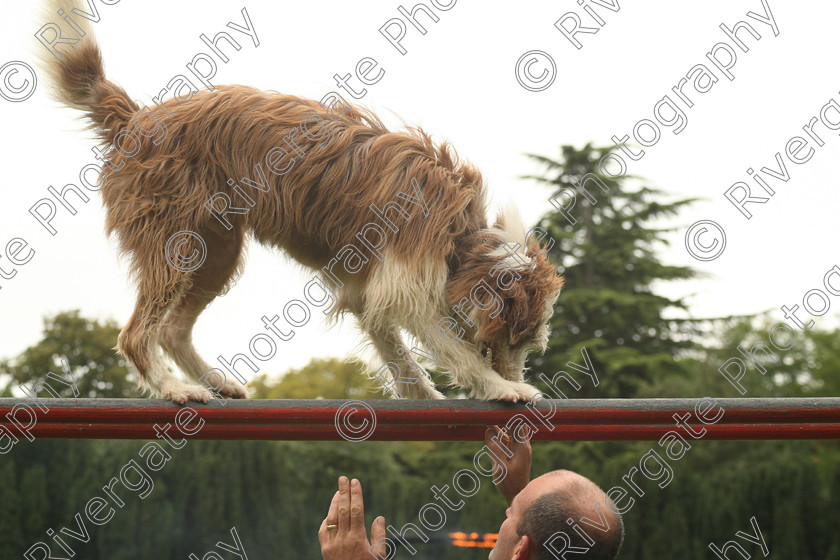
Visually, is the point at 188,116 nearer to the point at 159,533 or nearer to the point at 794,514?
the point at 159,533

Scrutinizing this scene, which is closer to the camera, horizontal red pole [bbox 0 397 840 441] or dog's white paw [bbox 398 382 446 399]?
horizontal red pole [bbox 0 397 840 441]

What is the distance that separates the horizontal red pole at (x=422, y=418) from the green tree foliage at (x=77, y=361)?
839 cm

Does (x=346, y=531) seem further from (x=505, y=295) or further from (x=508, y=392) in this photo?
(x=505, y=295)

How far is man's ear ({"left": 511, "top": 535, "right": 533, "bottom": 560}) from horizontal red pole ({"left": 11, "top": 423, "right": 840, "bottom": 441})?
1291 mm

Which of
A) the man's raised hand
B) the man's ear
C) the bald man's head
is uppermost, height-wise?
the bald man's head

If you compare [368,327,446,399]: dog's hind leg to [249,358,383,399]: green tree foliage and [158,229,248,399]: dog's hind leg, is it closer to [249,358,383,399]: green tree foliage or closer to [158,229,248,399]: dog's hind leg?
[158,229,248,399]: dog's hind leg

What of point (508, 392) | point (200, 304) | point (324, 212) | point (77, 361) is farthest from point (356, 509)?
point (77, 361)

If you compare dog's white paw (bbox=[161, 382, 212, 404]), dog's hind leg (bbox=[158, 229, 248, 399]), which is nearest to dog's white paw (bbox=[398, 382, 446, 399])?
dog's hind leg (bbox=[158, 229, 248, 399])

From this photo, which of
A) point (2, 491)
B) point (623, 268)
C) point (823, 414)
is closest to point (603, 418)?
point (823, 414)

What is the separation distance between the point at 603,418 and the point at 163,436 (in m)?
1.99

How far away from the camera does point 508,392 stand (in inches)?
141

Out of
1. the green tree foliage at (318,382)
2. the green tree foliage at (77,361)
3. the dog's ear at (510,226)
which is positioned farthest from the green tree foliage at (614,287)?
the dog's ear at (510,226)

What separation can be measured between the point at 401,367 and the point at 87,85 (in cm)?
254

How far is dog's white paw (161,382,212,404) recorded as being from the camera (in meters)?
3.43
